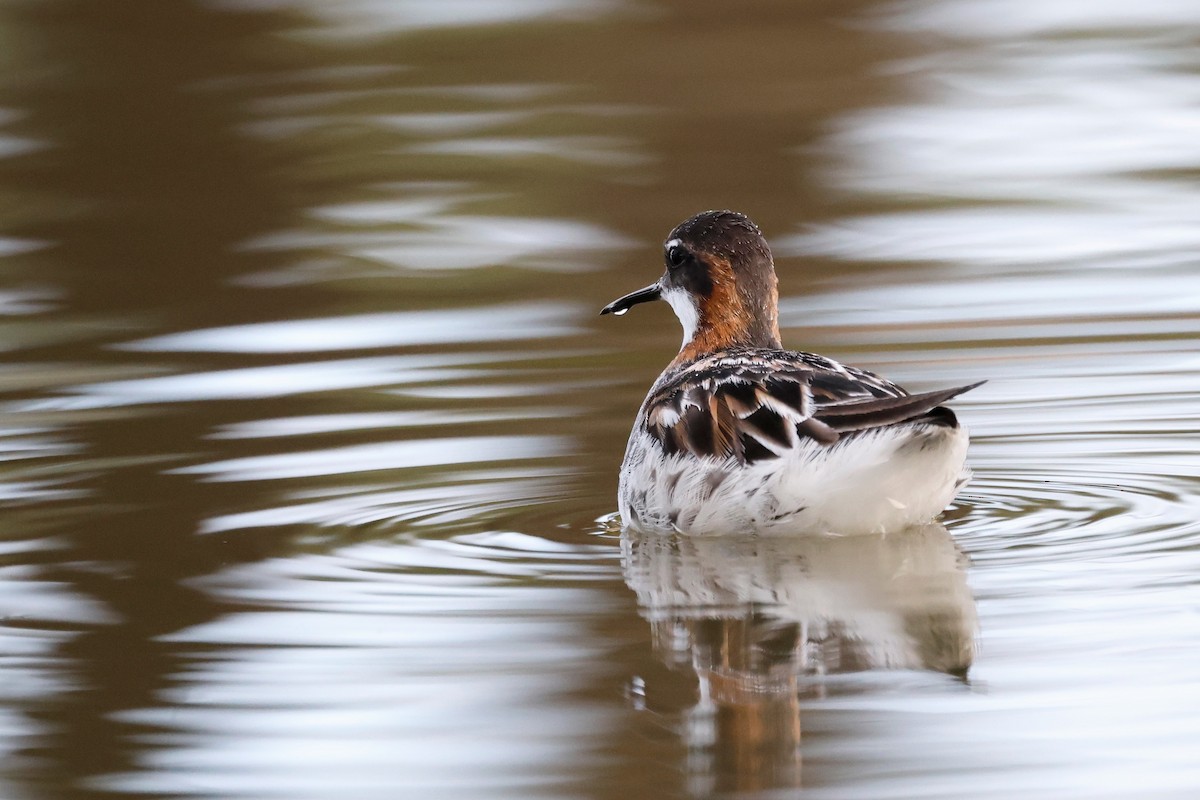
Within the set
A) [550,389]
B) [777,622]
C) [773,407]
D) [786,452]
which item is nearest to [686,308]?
[550,389]

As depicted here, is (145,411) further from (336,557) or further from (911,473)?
(911,473)

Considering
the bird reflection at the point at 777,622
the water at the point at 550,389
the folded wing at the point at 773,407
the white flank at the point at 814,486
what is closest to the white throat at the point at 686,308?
the water at the point at 550,389

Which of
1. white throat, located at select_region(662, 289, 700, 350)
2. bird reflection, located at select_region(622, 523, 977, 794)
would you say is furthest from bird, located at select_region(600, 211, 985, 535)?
white throat, located at select_region(662, 289, 700, 350)

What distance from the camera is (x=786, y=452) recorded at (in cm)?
698

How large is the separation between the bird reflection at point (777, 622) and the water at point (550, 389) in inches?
0.9

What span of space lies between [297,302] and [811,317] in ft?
10.2

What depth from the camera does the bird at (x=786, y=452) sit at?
678cm

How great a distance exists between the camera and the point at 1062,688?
5.36m

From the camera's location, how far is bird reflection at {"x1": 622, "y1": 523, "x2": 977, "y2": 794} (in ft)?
17.0

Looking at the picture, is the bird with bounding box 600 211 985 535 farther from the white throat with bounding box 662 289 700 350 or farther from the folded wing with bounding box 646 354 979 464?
the white throat with bounding box 662 289 700 350

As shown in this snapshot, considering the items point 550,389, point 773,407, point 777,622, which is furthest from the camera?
point 550,389

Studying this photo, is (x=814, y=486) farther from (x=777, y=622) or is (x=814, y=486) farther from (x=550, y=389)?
(x=550, y=389)

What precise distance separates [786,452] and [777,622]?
0.85 meters

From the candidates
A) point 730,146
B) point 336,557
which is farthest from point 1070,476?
point 730,146
